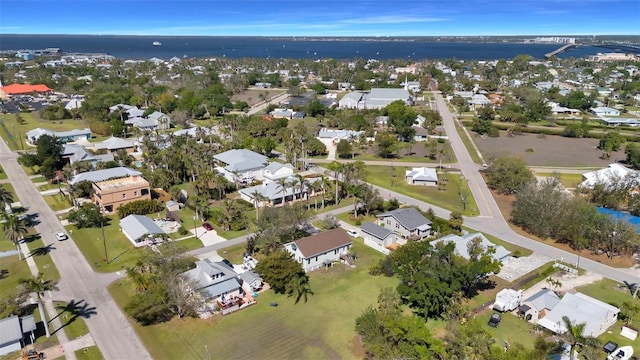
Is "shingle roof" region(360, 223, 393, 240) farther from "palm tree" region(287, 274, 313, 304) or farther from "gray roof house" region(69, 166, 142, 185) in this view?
"gray roof house" region(69, 166, 142, 185)

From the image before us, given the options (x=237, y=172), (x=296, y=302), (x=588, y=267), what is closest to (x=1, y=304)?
(x=296, y=302)

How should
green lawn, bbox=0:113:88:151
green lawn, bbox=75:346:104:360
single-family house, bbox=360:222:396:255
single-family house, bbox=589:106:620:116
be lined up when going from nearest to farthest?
green lawn, bbox=75:346:104:360 < single-family house, bbox=360:222:396:255 < green lawn, bbox=0:113:88:151 < single-family house, bbox=589:106:620:116

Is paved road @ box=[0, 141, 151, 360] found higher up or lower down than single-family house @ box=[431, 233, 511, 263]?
lower down

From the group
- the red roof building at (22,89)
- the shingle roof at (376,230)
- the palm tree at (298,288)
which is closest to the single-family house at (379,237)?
the shingle roof at (376,230)

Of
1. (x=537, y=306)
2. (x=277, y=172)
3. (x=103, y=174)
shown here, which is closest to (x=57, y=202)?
(x=103, y=174)

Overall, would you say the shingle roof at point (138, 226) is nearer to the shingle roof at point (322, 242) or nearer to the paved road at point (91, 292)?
the paved road at point (91, 292)

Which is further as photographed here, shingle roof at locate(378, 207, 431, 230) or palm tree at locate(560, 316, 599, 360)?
shingle roof at locate(378, 207, 431, 230)

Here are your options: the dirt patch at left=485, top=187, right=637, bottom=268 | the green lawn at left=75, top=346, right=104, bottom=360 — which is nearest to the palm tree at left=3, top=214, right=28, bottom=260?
the green lawn at left=75, top=346, right=104, bottom=360
